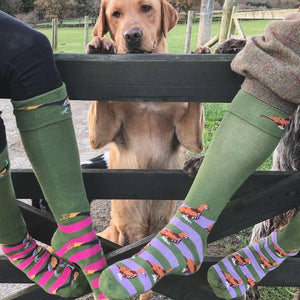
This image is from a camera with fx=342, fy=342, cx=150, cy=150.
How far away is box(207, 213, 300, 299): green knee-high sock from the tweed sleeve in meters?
0.49

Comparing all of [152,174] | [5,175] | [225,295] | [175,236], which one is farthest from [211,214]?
[5,175]

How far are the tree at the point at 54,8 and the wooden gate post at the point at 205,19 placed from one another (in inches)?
878

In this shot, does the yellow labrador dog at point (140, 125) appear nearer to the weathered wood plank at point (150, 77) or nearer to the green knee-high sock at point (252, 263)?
the weathered wood plank at point (150, 77)

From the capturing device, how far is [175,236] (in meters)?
1.15

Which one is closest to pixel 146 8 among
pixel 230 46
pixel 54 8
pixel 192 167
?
pixel 230 46

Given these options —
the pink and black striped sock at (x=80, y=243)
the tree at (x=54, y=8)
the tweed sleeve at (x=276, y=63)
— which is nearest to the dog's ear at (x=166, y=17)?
the tweed sleeve at (x=276, y=63)

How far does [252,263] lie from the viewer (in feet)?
4.33

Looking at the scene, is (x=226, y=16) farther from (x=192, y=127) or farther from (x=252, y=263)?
(x=252, y=263)

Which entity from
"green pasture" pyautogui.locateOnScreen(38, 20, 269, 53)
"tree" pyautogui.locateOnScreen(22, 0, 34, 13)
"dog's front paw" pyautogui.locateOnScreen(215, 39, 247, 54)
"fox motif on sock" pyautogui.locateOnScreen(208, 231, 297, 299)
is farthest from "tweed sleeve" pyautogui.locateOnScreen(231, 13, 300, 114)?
"tree" pyautogui.locateOnScreen(22, 0, 34, 13)

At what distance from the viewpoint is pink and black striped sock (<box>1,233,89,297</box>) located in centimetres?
130

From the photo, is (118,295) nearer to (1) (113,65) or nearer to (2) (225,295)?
(2) (225,295)

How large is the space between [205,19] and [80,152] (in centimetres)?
489

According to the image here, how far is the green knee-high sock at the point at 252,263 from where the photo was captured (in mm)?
1258

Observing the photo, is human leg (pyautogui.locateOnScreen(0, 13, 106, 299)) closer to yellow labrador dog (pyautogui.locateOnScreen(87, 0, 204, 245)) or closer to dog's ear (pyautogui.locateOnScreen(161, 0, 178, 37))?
yellow labrador dog (pyautogui.locateOnScreen(87, 0, 204, 245))
